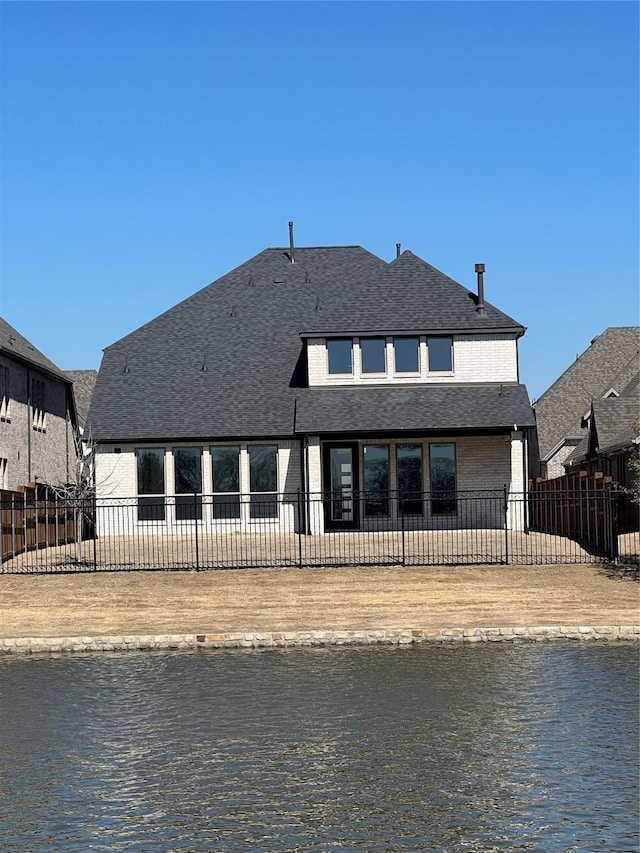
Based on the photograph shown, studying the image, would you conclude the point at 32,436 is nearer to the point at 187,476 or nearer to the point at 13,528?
the point at 187,476

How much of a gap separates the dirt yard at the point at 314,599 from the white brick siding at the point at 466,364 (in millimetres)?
11959

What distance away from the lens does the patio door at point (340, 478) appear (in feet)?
133

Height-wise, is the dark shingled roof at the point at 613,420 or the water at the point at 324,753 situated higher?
the dark shingled roof at the point at 613,420

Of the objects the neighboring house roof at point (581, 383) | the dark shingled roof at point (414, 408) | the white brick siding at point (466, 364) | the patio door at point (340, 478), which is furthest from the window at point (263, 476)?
the neighboring house roof at point (581, 383)

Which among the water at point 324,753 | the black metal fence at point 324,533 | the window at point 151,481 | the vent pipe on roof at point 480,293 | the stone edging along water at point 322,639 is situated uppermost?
the vent pipe on roof at point 480,293

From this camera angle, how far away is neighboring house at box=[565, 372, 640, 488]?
149 feet

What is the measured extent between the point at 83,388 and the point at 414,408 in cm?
3470

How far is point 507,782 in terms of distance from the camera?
1296 centimetres

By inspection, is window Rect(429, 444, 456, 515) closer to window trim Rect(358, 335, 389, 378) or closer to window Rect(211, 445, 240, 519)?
window trim Rect(358, 335, 389, 378)

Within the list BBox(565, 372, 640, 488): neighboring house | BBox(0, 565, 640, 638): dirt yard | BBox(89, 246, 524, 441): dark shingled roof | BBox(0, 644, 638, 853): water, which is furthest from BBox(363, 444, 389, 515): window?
BBox(0, 644, 638, 853): water

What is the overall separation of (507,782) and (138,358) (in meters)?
35.2

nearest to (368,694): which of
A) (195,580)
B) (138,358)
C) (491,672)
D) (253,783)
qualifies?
(491,672)

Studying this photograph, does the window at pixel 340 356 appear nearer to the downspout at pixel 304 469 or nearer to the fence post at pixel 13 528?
the downspout at pixel 304 469

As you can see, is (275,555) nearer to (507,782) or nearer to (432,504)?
(432,504)
